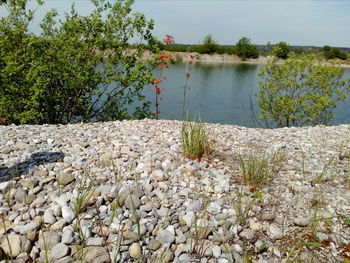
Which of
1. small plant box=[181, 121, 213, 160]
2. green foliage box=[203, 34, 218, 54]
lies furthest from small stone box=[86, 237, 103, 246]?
green foliage box=[203, 34, 218, 54]

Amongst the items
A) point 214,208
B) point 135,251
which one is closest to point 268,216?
point 214,208

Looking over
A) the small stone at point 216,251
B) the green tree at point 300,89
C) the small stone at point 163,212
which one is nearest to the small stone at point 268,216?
the small stone at point 216,251

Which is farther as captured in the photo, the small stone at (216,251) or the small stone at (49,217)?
the small stone at (49,217)

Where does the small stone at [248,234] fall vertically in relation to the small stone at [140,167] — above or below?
below

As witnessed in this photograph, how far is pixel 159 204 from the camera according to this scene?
295 centimetres

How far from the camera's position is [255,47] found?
55688 millimetres

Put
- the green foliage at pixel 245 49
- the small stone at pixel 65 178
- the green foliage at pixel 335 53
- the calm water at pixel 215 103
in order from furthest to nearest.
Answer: the green foliage at pixel 245 49 < the green foliage at pixel 335 53 < the calm water at pixel 215 103 < the small stone at pixel 65 178

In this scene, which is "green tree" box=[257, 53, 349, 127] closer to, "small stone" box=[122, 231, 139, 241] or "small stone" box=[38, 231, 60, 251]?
"small stone" box=[122, 231, 139, 241]

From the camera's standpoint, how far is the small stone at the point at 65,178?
319 cm

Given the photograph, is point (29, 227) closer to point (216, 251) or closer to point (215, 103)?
point (216, 251)

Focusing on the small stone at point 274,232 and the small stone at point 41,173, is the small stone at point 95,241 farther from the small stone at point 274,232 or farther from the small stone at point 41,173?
the small stone at point 274,232

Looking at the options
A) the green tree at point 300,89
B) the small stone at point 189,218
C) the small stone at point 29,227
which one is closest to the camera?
the small stone at point 29,227

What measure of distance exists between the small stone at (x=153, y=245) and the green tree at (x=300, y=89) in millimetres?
8512

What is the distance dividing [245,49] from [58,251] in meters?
57.6
